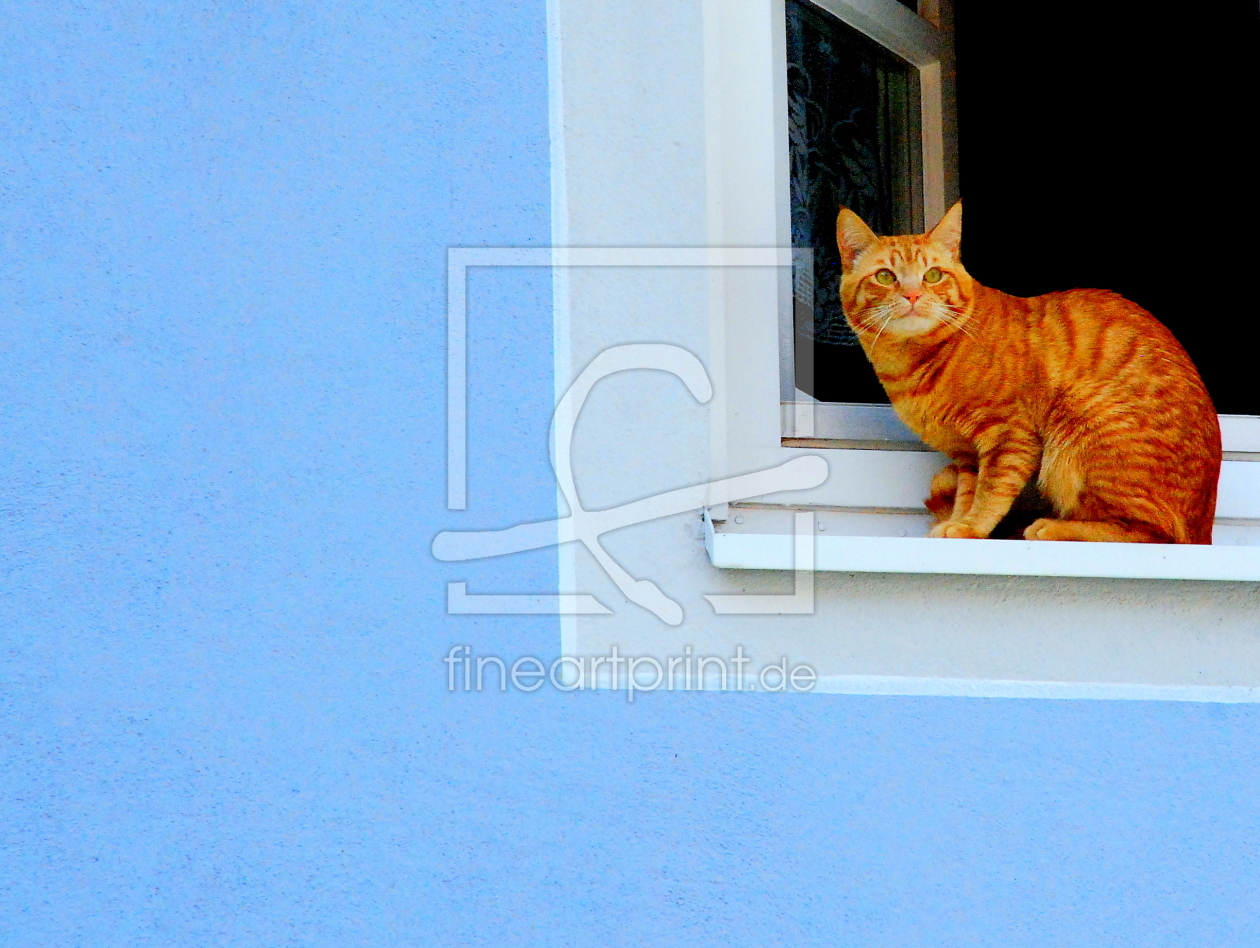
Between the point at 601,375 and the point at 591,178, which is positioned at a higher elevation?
the point at 591,178

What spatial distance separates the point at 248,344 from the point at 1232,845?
1.26 meters

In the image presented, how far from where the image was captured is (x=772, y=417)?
1.34 metres

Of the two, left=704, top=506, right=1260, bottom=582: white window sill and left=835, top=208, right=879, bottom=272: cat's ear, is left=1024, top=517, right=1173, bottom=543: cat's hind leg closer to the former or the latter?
left=704, top=506, right=1260, bottom=582: white window sill

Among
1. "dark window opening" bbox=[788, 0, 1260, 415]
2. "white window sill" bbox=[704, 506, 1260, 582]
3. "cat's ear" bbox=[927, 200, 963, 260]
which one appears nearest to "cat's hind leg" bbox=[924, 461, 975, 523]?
"white window sill" bbox=[704, 506, 1260, 582]

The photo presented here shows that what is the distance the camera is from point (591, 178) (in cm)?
125

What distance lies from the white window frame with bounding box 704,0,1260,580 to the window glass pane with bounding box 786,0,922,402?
12 cm

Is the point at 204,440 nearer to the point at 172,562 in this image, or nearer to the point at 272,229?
the point at 172,562

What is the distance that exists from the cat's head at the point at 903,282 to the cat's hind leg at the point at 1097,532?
11.8 inches

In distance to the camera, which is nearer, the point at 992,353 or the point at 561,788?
the point at 561,788

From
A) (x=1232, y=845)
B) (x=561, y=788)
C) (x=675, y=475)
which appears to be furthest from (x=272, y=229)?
(x=1232, y=845)

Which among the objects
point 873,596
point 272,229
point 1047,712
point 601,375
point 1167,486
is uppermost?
point 272,229

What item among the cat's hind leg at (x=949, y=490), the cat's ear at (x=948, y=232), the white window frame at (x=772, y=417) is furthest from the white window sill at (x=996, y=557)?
the cat's ear at (x=948, y=232)

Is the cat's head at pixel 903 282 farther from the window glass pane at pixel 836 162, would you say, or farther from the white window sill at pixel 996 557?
the white window sill at pixel 996 557

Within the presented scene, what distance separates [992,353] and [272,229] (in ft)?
2.96
